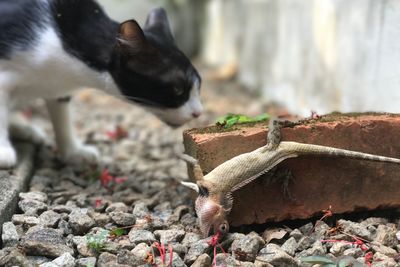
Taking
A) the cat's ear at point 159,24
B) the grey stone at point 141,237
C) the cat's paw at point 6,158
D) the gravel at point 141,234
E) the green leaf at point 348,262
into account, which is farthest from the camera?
the cat's ear at point 159,24

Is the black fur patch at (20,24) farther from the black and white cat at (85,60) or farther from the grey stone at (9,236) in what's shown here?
the grey stone at (9,236)

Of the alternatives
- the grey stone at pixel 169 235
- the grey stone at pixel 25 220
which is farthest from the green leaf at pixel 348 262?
the grey stone at pixel 25 220

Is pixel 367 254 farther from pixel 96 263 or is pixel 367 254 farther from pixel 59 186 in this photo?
pixel 59 186

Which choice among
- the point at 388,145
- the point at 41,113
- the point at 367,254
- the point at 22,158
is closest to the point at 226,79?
the point at 41,113

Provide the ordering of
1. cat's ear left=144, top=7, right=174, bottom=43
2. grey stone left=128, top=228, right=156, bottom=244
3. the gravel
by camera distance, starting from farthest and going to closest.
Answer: cat's ear left=144, top=7, right=174, bottom=43 → grey stone left=128, top=228, right=156, bottom=244 → the gravel

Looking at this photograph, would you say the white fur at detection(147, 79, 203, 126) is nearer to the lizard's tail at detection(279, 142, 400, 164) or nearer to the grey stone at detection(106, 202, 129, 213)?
the grey stone at detection(106, 202, 129, 213)

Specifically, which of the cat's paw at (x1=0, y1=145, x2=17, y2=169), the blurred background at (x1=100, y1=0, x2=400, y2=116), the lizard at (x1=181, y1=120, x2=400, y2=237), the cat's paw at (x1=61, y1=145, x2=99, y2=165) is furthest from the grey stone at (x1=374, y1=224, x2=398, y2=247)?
the cat's paw at (x1=61, y1=145, x2=99, y2=165)
